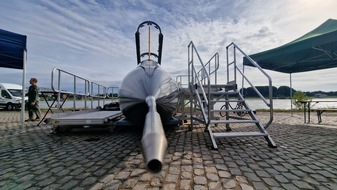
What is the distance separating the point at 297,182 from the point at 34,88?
957 centimetres

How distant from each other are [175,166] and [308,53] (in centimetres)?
907

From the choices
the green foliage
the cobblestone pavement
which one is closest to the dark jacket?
the cobblestone pavement

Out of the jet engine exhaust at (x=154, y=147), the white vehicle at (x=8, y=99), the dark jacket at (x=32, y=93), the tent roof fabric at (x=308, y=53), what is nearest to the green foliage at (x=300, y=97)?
the tent roof fabric at (x=308, y=53)

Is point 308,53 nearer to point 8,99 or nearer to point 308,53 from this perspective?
point 308,53

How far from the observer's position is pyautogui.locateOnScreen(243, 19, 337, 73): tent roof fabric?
6.61 metres

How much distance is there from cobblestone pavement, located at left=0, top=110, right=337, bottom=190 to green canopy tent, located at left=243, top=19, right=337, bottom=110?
4.41 m

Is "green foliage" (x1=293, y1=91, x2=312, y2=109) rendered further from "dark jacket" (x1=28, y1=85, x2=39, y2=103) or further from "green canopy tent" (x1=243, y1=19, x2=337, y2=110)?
"dark jacket" (x1=28, y1=85, x2=39, y2=103)

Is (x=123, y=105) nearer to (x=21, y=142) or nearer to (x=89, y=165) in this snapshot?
(x=89, y=165)

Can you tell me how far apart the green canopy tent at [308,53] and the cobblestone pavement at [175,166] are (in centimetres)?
441

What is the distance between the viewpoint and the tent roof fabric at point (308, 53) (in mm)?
6609

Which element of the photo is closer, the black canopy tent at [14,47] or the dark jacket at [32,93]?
the black canopy tent at [14,47]

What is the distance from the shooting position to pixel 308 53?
27.3 feet

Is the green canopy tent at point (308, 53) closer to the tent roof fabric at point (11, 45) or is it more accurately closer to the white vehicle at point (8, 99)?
the tent roof fabric at point (11, 45)

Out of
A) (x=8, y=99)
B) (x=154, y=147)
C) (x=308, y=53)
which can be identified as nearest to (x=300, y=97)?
(x=308, y=53)
